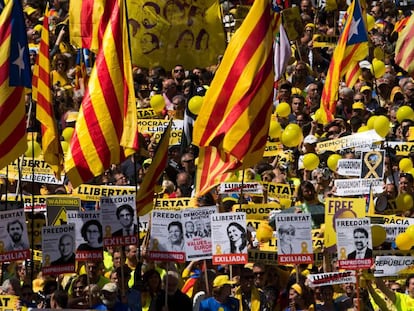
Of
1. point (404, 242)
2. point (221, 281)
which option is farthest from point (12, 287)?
point (404, 242)

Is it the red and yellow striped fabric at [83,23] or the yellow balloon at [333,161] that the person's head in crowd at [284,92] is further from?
the red and yellow striped fabric at [83,23]

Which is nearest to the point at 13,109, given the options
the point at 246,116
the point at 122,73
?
the point at 122,73

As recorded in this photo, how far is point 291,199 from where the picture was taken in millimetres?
18641

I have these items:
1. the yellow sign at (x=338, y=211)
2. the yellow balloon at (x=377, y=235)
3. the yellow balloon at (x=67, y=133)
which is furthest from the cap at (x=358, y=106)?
the yellow sign at (x=338, y=211)

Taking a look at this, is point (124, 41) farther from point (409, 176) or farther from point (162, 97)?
point (162, 97)

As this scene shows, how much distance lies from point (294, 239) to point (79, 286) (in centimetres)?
188

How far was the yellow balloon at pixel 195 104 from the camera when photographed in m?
20.4

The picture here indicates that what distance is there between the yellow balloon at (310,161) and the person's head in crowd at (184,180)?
4.12ft

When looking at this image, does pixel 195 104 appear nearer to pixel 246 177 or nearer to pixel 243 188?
pixel 246 177

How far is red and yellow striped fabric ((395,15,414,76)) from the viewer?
1858 cm

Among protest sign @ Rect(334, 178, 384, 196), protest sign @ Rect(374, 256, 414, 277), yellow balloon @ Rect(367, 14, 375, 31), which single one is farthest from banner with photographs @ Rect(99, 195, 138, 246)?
yellow balloon @ Rect(367, 14, 375, 31)

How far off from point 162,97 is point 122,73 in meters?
5.05

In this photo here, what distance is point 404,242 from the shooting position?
53.9ft

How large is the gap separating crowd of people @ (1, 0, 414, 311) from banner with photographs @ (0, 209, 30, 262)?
0.12ft
